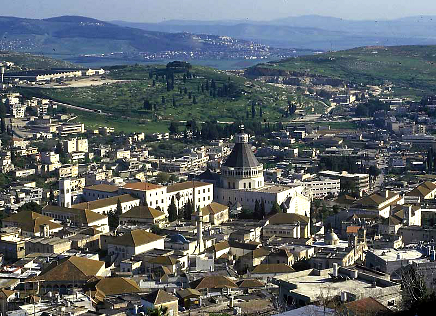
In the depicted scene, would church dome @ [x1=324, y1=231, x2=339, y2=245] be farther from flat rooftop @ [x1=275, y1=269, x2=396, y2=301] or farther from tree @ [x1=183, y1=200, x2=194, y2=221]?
flat rooftop @ [x1=275, y1=269, x2=396, y2=301]

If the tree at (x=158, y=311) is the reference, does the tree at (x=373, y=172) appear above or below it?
below

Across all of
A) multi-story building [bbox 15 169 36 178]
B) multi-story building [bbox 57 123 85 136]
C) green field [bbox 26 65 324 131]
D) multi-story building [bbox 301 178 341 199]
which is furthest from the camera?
green field [bbox 26 65 324 131]

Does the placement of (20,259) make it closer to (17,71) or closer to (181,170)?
(181,170)

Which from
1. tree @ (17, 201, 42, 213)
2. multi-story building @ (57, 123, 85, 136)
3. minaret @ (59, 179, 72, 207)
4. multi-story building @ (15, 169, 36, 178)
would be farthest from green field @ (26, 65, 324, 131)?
minaret @ (59, 179, 72, 207)

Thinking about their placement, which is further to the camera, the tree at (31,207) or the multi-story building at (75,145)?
the multi-story building at (75,145)

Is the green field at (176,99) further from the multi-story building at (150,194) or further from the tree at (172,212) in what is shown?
the tree at (172,212)

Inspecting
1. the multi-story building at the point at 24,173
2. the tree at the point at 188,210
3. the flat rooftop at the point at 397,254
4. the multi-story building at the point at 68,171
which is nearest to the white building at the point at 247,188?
the tree at the point at 188,210

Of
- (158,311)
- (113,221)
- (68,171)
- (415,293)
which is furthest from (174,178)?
(415,293)
